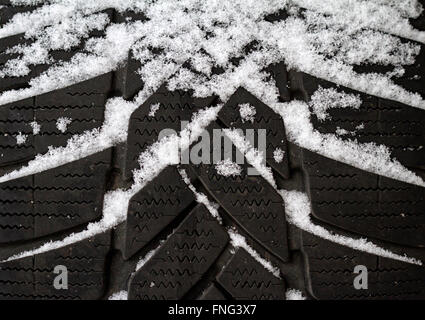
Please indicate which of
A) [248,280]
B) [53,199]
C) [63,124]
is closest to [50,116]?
[63,124]

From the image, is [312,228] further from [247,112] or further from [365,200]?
[247,112]

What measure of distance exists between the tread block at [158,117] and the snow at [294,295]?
0.35 meters

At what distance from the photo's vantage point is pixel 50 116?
76cm

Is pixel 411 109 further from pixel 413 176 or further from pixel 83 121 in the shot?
pixel 83 121

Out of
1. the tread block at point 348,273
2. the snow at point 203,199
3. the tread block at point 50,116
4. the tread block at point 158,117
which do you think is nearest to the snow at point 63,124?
the tread block at point 50,116

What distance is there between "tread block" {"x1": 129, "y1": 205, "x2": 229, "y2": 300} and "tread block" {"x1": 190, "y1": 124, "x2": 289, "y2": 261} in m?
0.06

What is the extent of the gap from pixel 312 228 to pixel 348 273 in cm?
10

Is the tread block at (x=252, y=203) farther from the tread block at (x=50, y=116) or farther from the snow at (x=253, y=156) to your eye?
the tread block at (x=50, y=116)

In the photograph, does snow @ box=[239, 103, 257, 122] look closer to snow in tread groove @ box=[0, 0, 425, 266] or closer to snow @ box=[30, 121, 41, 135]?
snow in tread groove @ box=[0, 0, 425, 266]

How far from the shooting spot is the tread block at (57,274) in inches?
28.8

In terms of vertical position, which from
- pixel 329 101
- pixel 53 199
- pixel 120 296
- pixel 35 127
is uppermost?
pixel 329 101

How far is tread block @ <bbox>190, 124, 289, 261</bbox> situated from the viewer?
73cm

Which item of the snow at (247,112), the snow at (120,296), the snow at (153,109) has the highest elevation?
the snow at (247,112)

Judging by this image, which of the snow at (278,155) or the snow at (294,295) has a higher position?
the snow at (278,155)
